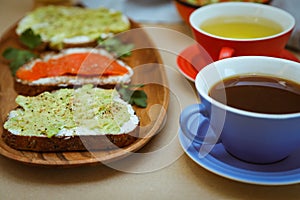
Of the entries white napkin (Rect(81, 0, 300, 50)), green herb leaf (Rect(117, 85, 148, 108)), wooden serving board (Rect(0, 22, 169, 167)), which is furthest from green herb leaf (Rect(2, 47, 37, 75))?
white napkin (Rect(81, 0, 300, 50))

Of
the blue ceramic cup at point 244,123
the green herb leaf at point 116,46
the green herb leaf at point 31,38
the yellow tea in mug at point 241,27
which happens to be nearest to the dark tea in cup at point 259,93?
the blue ceramic cup at point 244,123

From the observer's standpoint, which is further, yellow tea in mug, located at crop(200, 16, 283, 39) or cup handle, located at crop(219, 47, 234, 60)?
yellow tea in mug, located at crop(200, 16, 283, 39)

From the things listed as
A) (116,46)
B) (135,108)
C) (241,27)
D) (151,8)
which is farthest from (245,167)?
(151,8)

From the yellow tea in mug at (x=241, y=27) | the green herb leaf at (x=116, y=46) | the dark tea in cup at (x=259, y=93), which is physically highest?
the dark tea in cup at (x=259, y=93)

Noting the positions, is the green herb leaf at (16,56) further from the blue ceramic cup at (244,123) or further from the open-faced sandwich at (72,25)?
the blue ceramic cup at (244,123)

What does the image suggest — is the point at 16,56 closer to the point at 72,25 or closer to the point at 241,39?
the point at 72,25

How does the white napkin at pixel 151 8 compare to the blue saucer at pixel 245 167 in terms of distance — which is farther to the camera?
the white napkin at pixel 151 8

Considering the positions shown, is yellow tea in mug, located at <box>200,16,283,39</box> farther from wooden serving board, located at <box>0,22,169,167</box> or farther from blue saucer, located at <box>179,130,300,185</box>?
blue saucer, located at <box>179,130,300,185</box>

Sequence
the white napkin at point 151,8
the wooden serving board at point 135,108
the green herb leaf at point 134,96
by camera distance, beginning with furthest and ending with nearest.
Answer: the white napkin at point 151,8
the green herb leaf at point 134,96
the wooden serving board at point 135,108
